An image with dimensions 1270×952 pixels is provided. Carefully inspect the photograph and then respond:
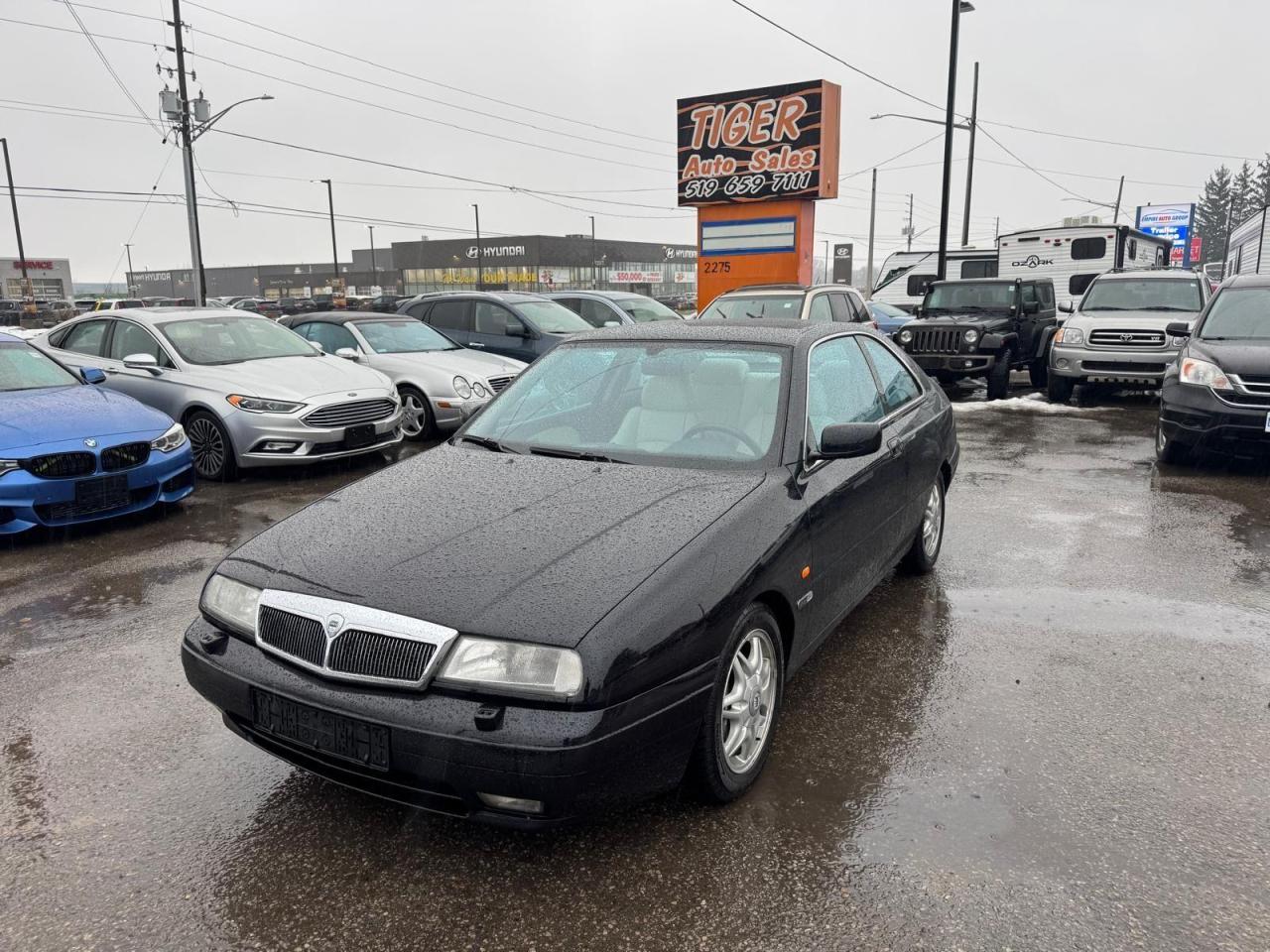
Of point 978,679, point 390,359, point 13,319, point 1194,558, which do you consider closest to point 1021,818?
point 978,679

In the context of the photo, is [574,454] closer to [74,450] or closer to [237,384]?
[74,450]

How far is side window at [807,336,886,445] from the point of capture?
3.72 metres

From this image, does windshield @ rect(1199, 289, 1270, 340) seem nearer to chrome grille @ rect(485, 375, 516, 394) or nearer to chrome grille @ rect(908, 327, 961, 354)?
chrome grille @ rect(908, 327, 961, 354)

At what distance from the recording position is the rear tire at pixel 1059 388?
12.7m

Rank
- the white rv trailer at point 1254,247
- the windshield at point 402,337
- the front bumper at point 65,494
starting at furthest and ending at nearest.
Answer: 1. the white rv trailer at point 1254,247
2. the windshield at point 402,337
3. the front bumper at point 65,494

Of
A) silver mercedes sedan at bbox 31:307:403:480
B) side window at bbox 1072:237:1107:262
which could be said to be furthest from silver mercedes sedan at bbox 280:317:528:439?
side window at bbox 1072:237:1107:262

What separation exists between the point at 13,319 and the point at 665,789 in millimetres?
46006

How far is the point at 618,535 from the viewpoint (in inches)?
110

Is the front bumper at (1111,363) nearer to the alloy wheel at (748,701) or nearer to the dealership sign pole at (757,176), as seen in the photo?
the dealership sign pole at (757,176)

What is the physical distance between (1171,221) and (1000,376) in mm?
66362

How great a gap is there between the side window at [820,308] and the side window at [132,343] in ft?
24.6

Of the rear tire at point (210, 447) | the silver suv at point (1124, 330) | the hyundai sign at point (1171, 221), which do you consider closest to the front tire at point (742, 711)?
the rear tire at point (210, 447)

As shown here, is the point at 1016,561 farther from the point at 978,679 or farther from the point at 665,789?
the point at 665,789

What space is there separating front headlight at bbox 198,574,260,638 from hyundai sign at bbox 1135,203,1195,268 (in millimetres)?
75089
